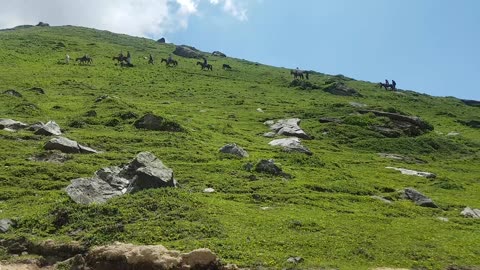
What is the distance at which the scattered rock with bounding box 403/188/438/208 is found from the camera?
27375mm

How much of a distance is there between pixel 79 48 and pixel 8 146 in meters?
63.3

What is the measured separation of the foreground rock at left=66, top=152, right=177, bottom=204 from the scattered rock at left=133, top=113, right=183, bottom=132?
13850 millimetres

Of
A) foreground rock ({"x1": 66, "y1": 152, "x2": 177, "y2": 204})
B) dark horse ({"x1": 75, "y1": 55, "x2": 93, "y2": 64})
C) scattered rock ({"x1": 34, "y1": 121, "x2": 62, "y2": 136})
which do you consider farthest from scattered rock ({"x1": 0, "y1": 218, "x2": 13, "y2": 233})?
dark horse ({"x1": 75, "y1": 55, "x2": 93, "y2": 64})

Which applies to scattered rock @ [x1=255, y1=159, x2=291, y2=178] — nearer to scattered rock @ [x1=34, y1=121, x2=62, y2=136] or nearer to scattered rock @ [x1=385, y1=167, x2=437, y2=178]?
scattered rock @ [x1=385, y1=167, x2=437, y2=178]

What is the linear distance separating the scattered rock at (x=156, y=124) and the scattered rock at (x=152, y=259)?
23.3 meters

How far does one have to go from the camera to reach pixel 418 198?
1110 inches

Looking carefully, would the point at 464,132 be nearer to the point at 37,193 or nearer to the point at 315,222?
the point at 315,222

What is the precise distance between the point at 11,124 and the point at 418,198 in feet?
81.6

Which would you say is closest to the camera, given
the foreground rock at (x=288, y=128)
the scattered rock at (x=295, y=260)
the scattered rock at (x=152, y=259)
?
the scattered rock at (x=152, y=259)

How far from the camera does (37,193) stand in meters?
23.5

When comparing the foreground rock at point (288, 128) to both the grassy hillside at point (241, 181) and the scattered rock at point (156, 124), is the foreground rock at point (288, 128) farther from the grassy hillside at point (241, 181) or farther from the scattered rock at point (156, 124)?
the scattered rock at point (156, 124)

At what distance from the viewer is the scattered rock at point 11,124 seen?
113ft

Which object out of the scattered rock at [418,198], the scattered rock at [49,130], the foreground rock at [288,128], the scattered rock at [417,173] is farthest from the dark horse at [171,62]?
the scattered rock at [418,198]

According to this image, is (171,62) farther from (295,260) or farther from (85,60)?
(295,260)
